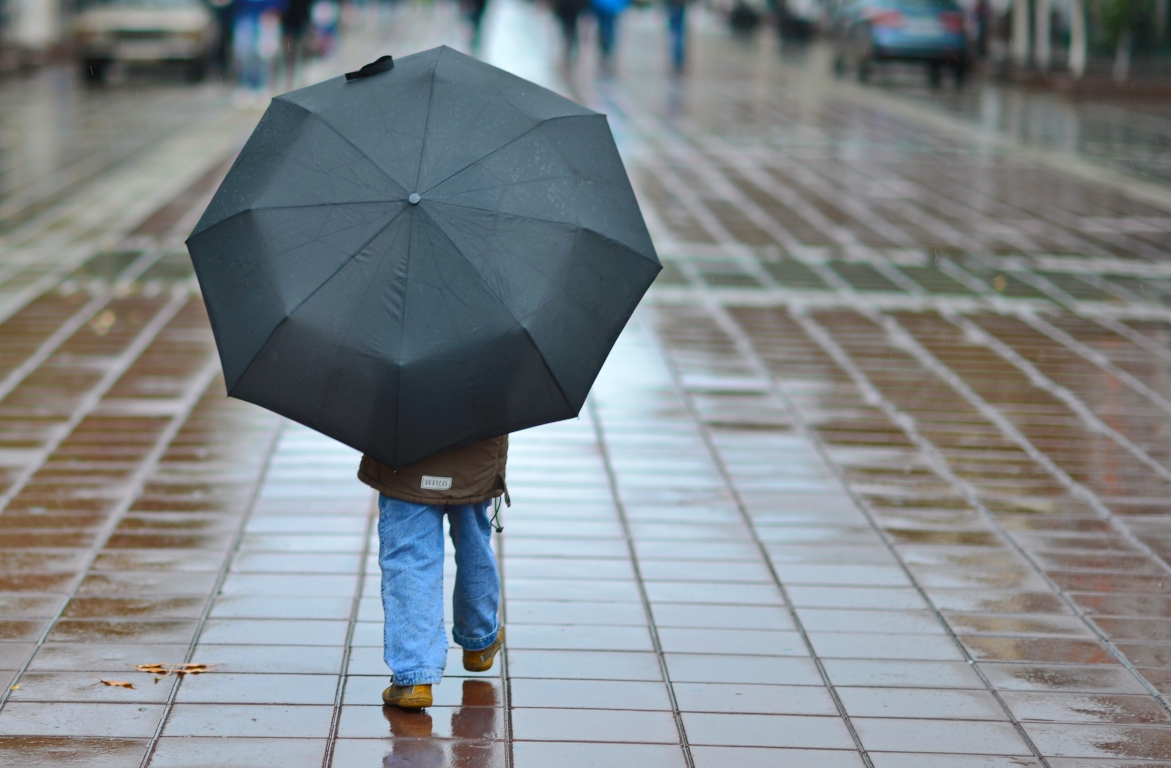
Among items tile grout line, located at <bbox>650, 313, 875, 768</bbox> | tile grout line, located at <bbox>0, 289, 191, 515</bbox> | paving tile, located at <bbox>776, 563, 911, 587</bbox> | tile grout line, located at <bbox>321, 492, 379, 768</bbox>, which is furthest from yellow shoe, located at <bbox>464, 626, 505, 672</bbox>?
tile grout line, located at <bbox>0, 289, 191, 515</bbox>

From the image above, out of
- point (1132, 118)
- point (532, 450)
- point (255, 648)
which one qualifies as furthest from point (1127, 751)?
point (1132, 118)

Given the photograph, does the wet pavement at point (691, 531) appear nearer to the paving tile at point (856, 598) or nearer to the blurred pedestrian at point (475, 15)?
the paving tile at point (856, 598)

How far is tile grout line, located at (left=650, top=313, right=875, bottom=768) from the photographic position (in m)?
3.65

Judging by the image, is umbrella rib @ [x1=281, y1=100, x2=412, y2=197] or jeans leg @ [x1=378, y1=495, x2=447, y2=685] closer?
umbrella rib @ [x1=281, y1=100, x2=412, y2=197]

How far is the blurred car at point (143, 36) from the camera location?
21.0m

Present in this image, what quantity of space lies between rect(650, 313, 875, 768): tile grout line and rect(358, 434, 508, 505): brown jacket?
105 cm

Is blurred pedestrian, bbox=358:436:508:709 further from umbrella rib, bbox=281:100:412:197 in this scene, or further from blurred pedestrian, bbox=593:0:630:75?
blurred pedestrian, bbox=593:0:630:75

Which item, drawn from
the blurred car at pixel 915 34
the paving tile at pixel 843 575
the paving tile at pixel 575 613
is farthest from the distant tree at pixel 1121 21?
the paving tile at pixel 575 613

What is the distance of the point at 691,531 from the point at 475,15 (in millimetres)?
21305

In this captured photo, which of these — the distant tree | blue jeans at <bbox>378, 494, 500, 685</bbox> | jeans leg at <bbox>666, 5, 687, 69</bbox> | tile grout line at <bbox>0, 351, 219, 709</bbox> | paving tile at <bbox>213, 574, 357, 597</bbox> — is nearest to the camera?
blue jeans at <bbox>378, 494, 500, 685</bbox>

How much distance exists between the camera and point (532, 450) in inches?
231

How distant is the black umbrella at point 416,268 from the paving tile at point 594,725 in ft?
2.57

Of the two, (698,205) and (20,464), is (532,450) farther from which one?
(698,205)

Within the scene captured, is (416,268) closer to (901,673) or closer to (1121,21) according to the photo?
(901,673)
